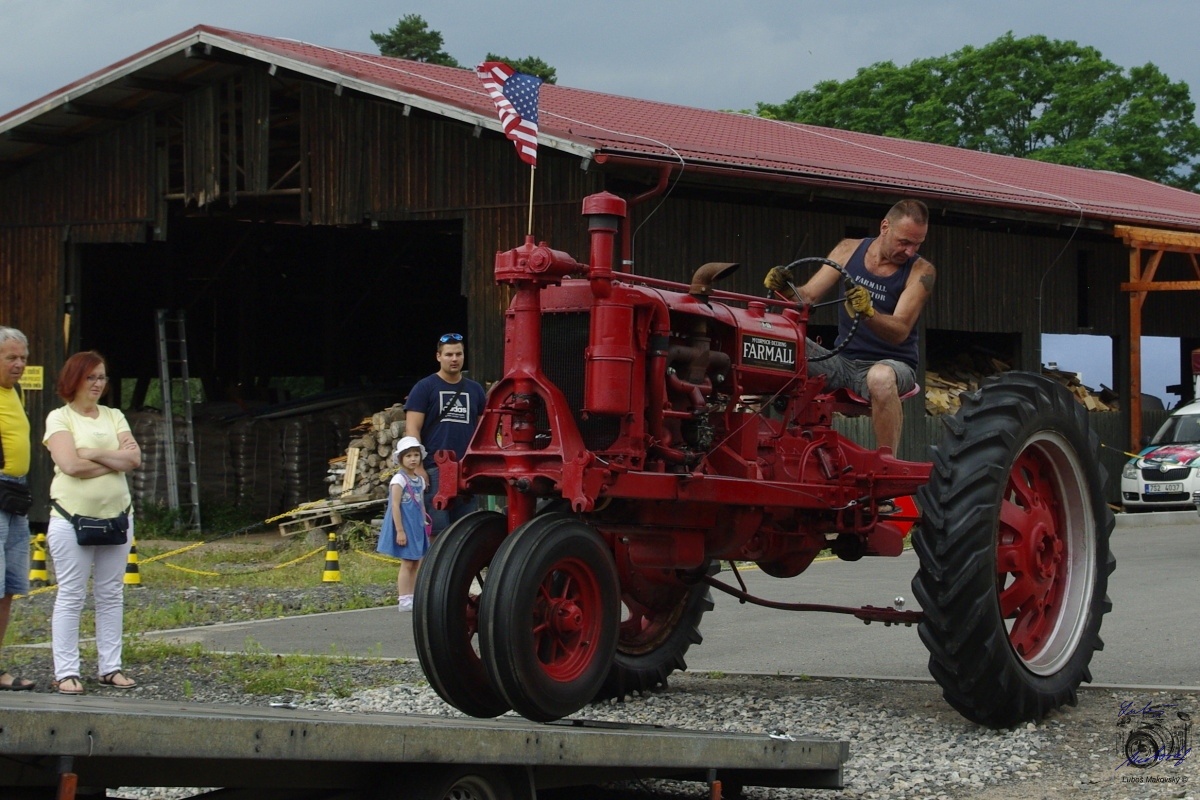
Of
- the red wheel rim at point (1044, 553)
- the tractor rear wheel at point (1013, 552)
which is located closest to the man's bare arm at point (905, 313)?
the tractor rear wheel at point (1013, 552)

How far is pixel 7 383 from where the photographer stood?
834cm

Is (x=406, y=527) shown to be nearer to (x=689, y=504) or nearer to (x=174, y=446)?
(x=689, y=504)

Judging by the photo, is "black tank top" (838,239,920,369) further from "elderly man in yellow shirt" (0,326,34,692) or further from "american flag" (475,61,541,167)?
"elderly man in yellow shirt" (0,326,34,692)

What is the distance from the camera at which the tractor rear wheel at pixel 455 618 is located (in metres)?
5.66

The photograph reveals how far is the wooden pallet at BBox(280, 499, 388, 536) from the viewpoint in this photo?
19875 millimetres

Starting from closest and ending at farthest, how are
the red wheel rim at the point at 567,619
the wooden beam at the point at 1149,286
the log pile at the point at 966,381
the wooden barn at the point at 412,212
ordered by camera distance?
the red wheel rim at the point at 567,619 < the wooden barn at the point at 412,212 < the log pile at the point at 966,381 < the wooden beam at the point at 1149,286

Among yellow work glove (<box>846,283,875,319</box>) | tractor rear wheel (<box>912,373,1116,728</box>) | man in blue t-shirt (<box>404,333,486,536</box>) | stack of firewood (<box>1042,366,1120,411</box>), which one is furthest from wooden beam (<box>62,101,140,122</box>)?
tractor rear wheel (<box>912,373,1116,728</box>)

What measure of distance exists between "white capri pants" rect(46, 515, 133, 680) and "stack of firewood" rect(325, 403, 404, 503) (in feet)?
37.1

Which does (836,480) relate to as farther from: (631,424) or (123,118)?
(123,118)

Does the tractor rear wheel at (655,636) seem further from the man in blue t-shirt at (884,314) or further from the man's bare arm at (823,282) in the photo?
the man's bare arm at (823,282)

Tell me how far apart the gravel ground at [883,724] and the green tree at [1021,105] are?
51747 mm

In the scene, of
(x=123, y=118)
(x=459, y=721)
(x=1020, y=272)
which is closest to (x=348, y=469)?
(x=123, y=118)

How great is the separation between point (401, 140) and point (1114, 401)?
46.6ft

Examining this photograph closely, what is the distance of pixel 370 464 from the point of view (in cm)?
2038
